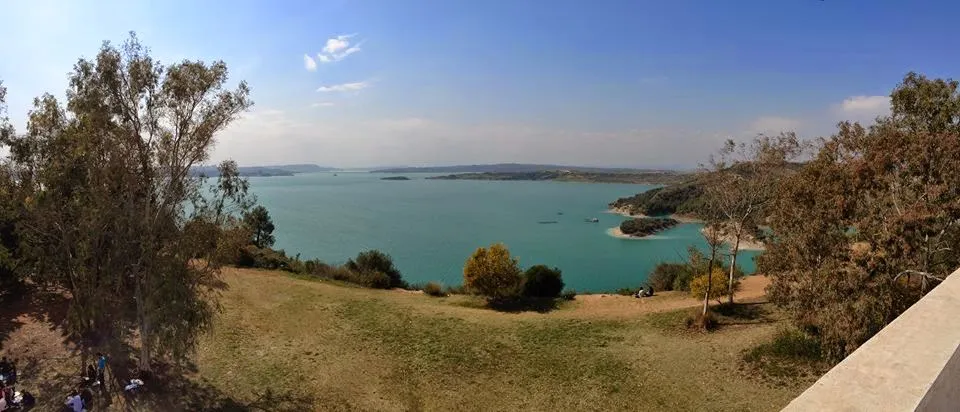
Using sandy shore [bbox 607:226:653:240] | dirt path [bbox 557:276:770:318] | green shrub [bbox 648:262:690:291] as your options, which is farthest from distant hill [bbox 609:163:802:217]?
dirt path [bbox 557:276:770:318]

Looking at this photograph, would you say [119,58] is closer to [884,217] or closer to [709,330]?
[884,217]

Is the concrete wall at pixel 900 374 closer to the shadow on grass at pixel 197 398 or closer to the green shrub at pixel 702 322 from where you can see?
the shadow on grass at pixel 197 398

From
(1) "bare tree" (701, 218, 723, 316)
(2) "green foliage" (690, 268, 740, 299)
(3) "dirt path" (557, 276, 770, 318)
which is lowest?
(3) "dirt path" (557, 276, 770, 318)

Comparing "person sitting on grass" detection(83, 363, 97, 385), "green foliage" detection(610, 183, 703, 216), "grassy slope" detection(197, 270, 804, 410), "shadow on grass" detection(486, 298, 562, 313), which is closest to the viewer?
"person sitting on grass" detection(83, 363, 97, 385)

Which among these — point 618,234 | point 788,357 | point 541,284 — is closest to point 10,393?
point 788,357

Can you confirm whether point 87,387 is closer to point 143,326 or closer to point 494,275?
point 143,326

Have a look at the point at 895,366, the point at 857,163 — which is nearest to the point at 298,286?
the point at 857,163

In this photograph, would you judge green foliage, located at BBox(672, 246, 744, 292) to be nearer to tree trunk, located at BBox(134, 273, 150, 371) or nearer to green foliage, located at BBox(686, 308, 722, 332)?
green foliage, located at BBox(686, 308, 722, 332)
